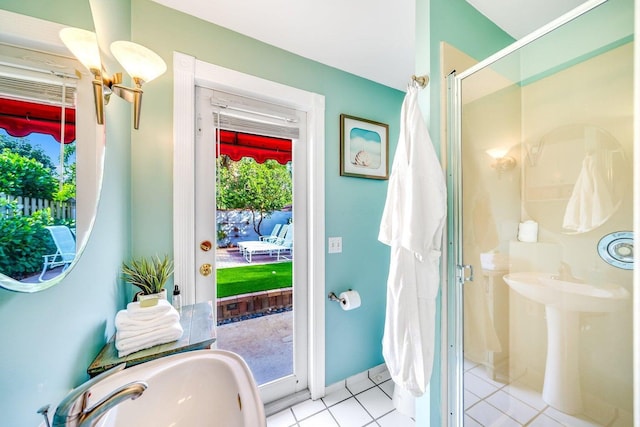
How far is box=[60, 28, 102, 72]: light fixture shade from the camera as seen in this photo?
659 mm

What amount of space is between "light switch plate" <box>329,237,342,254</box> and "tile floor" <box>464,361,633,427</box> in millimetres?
959

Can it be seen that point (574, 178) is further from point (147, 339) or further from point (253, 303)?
point (147, 339)

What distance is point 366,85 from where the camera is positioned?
1.83m

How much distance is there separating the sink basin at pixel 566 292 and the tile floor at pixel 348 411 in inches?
42.8

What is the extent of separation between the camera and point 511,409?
131cm

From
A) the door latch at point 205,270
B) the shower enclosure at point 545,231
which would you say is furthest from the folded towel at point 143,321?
the shower enclosure at point 545,231

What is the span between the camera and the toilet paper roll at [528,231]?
4.77 ft

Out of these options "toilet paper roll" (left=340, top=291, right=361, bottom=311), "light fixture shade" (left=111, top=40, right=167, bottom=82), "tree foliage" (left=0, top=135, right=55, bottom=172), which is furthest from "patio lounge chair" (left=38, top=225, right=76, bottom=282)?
"toilet paper roll" (left=340, top=291, right=361, bottom=311)

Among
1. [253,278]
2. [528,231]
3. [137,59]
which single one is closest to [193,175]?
[137,59]

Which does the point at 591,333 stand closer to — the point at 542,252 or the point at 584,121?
the point at 542,252

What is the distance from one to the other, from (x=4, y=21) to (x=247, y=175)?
1074 millimetres

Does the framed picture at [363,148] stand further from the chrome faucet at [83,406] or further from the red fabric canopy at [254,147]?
the chrome faucet at [83,406]

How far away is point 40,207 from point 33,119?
0.20 metres

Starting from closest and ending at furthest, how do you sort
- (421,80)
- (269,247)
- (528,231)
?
(421,80) < (528,231) < (269,247)
